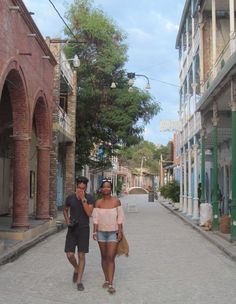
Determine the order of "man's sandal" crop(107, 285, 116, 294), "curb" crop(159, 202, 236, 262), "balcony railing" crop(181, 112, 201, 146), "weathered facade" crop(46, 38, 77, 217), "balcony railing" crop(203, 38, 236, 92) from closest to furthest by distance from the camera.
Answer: "man's sandal" crop(107, 285, 116, 294) → "curb" crop(159, 202, 236, 262) → "balcony railing" crop(203, 38, 236, 92) → "weathered facade" crop(46, 38, 77, 217) → "balcony railing" crop(181, 112, 201, 146)

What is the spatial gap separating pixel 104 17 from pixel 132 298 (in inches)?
1045

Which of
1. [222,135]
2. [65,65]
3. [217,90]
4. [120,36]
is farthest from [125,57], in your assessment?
[217,90]

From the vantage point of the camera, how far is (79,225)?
8.75 meters

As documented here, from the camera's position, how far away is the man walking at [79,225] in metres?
8.70

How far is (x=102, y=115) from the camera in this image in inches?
1220

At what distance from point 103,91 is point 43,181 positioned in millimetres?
12453

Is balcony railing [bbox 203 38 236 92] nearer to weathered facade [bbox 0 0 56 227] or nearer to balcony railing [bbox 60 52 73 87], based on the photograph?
weathered facade [bbox 0 0 56 227]

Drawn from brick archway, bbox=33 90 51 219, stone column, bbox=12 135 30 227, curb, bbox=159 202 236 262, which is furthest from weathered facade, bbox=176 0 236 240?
stone column, bbox=12 135 30 227

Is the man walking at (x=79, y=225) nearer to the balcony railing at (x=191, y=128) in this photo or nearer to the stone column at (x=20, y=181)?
the stone column at (x=20, y=181)

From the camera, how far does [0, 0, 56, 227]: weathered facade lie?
45.0 feet

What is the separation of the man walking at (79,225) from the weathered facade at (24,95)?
4.90 metres

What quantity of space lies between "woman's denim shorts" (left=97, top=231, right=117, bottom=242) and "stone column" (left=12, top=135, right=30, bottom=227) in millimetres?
7983

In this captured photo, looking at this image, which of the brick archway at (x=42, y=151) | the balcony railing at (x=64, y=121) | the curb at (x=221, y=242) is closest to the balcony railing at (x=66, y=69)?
the balcony railing at (x=64, y=121)

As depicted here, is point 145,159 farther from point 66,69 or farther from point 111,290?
point 111,290
